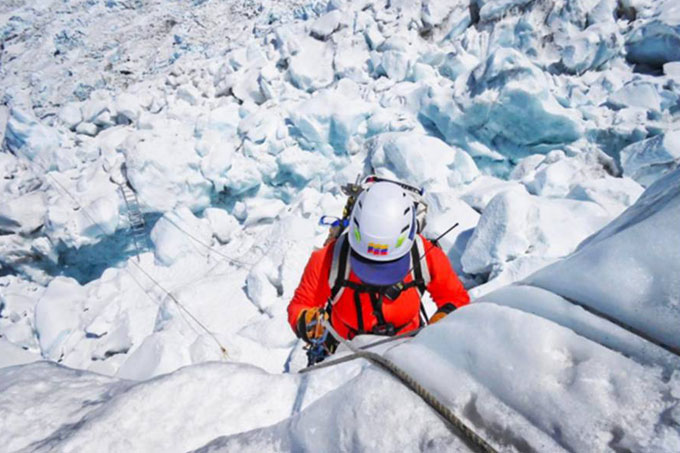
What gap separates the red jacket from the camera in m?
2.05

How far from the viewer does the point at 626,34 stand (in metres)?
5.17

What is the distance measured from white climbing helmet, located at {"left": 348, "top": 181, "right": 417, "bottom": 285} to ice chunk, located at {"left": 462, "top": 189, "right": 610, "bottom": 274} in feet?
4.79

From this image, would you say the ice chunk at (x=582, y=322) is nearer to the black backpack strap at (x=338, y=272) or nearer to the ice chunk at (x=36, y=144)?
the black backpack strap at (x=338, y=272)

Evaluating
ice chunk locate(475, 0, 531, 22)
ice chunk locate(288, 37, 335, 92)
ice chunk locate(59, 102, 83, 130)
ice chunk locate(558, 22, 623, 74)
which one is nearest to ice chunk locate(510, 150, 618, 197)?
ice chunk locate(558, 22, 623, 74)

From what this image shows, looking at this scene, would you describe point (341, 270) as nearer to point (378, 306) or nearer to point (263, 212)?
point (378, 306)

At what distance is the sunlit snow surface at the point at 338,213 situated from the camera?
2.04 feet

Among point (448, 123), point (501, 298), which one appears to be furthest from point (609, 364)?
point (448, 123)

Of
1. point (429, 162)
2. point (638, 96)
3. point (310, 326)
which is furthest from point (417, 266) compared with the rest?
point (638, 96)

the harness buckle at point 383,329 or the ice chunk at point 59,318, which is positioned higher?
the harness buckle at point 383,329

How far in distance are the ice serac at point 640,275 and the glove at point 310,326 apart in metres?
1.37

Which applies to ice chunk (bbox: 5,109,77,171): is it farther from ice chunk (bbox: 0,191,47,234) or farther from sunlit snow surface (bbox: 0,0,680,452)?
ice chunk (bbox: 0,191,47,234)

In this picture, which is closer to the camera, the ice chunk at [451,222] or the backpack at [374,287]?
the backpack at [374,287]

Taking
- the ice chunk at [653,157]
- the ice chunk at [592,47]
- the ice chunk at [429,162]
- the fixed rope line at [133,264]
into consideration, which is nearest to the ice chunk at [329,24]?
the ice chunk at [429,162]

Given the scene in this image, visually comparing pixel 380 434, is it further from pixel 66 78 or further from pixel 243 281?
pixel 66 78
